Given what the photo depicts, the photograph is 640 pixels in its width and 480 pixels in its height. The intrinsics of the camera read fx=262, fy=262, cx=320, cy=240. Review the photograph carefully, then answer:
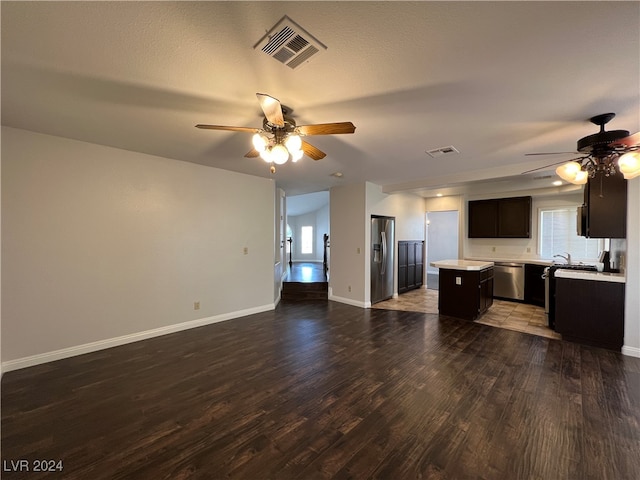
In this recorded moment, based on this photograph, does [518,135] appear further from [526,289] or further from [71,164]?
[71,164]

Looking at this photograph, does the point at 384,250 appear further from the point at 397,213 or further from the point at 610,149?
the point at 610,149

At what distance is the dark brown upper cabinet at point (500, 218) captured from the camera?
5.75m

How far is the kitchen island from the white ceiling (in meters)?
2.15

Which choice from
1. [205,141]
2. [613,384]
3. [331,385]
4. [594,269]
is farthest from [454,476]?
[594,269]

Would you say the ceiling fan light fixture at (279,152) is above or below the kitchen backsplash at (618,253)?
above

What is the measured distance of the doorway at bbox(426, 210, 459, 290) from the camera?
9.09m

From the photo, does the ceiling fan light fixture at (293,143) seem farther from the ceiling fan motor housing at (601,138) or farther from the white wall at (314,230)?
the white wall at (314,230)

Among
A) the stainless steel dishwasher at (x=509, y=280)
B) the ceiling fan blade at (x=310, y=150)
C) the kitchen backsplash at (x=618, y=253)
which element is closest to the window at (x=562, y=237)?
the stainless steel dishwasher at (x=509, y=280)

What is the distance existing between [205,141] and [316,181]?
249 centimetres

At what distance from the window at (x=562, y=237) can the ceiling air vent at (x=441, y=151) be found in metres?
3.87

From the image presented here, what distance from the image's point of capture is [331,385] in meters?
2.48

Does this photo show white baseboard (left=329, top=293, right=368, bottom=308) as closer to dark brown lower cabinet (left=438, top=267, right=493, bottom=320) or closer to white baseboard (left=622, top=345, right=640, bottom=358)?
dark brown lower cabinet (left=438, top=267, right=493, bottom=320)

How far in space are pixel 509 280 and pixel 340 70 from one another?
5.95 m

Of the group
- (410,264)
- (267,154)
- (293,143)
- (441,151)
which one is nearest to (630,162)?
(441,151)
